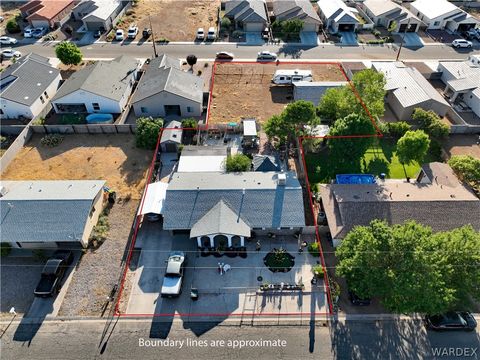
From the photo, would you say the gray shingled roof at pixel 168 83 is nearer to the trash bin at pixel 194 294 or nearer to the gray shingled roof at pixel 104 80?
the gray shingled roof at pixel 104 80

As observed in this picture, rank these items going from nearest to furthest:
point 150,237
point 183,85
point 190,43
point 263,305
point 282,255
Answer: point 263,305 < point 282,255 < point 150,237 < point 183,85 < point 190,43

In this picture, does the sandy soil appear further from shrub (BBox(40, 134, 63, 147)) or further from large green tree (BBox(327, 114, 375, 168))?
large green tree (BBox(327, 114, 375, 168))

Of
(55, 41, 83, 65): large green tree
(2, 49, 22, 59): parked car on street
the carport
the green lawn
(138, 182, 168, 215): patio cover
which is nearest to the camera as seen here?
the carport

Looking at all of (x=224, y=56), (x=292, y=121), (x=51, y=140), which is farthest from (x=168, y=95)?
(x=224, y=56)

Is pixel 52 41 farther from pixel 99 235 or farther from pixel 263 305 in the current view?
pixel 263 305

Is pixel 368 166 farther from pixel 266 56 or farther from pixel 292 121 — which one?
pixel 266 56

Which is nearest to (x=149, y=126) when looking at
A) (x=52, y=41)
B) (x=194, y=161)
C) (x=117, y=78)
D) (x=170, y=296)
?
(x=194, y=161)

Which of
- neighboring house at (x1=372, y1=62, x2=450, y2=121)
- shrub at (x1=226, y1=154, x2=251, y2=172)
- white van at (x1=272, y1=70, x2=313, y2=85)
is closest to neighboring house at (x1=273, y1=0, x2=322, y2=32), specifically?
white van at (x1=272, y1=70, x2=313, y2=85)
